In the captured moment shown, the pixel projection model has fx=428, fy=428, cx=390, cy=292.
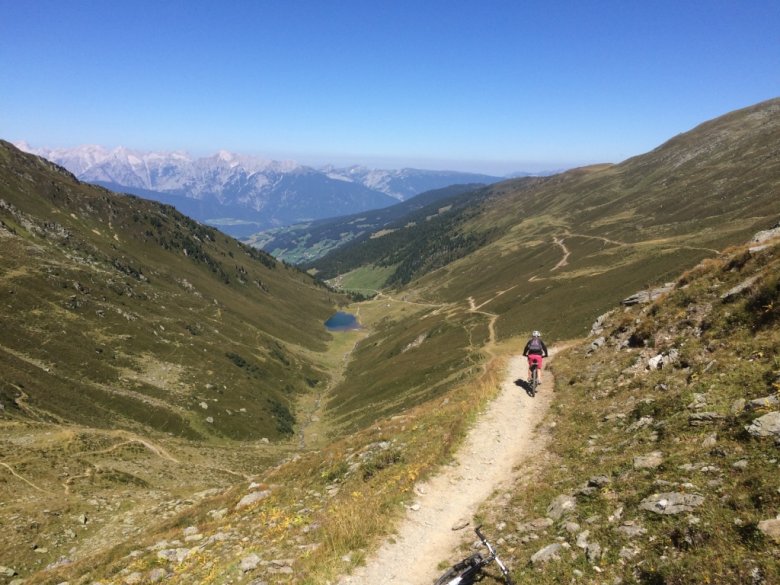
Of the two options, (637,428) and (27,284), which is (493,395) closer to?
(637,428)

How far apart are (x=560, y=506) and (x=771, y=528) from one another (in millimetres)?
5551

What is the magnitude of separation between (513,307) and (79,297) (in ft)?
378

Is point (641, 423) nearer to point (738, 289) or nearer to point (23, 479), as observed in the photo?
point (738, 289)

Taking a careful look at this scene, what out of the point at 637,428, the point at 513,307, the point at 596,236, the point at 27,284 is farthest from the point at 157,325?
the point at 596,236

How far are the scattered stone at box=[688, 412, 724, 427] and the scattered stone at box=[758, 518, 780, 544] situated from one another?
5.54 meters

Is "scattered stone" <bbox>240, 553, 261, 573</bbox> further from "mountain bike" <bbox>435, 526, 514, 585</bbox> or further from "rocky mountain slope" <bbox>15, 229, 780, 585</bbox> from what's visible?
"mountain bike" <bbox>435, 526, 514, 585</bbox>

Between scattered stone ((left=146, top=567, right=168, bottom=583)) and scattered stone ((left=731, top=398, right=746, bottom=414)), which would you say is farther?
scattered stone ((left=146, top=567, right=168, bottom=583))

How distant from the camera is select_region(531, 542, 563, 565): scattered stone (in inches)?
429

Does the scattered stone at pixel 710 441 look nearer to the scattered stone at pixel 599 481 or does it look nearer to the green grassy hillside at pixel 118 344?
the scattered stone at pixel 599 481

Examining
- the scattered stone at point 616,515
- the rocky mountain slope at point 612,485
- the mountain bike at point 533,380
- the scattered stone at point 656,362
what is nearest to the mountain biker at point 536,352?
the mountain bike at point 533,380

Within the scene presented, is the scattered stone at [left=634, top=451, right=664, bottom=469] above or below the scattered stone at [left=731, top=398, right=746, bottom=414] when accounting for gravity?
below

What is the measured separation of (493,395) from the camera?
2739 centimetres

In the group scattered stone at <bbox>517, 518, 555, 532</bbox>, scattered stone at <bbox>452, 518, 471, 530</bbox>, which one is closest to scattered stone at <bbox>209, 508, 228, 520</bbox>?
scattered stone at <bbox>452, 518, 471, 530</bbox>

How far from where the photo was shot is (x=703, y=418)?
13914mm
